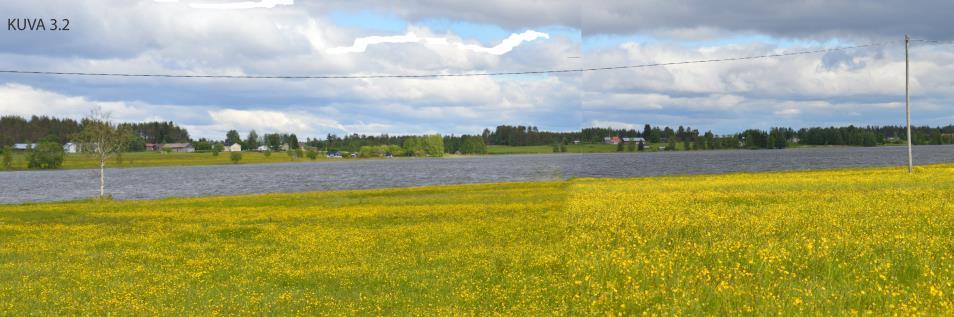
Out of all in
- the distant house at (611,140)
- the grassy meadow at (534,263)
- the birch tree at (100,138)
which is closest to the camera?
the grassy meadow at (534,263)

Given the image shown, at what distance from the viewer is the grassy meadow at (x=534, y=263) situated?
13.6 metres

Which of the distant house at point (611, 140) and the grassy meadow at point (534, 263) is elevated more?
the distant house at point (611, 140)

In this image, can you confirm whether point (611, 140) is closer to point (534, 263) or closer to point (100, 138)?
point (534, 263)

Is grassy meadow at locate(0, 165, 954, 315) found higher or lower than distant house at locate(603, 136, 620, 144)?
lower

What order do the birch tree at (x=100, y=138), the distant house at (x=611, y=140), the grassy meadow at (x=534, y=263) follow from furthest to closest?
the birch tree at (x=100, y=138) → the distant house at (x=611, y=140) → the grassy meadow at (x=534, y=263)

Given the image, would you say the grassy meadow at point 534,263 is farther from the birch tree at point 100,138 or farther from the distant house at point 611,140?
the birch tree at point 100,138

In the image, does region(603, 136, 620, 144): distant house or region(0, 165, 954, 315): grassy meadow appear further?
region(603, 136, 620, 144): distant house

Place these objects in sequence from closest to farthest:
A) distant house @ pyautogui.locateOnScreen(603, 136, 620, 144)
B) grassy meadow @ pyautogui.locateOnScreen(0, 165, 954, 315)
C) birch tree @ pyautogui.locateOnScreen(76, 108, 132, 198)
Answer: grassy meadow @ pyautogui.locateOnScreen(0, 165, 954, 315) → distant house @ pyautogui.locateOnScreen(603, 136, 620, 144) → birch tree @ pyautogui.locateOnScreen(76, 108, 132, 198)

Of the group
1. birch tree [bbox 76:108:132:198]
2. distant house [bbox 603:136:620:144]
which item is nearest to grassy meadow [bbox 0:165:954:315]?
distant house [bbox 603:136:620:144]

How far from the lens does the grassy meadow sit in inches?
537

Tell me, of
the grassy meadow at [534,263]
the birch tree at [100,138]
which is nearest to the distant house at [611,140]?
the grassy meadow at [534,263]

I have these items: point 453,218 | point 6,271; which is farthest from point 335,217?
point 6,271

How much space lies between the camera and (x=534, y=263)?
18.5 metres

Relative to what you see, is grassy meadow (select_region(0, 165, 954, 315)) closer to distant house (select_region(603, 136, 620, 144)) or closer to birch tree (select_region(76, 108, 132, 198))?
distant house (select_region(603, 136, 620, 144))
